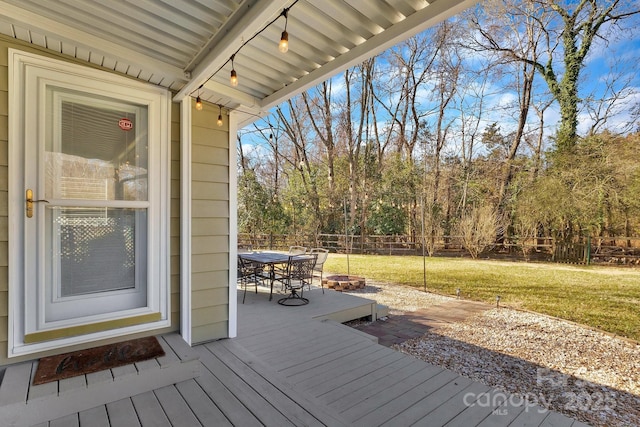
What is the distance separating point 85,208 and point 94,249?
0.30 meters

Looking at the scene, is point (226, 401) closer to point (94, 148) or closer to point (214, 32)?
point (94, 148)

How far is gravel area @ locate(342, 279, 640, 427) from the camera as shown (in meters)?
2.70

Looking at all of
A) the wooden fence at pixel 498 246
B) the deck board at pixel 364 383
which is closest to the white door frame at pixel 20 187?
the deck board at pixel 364 383

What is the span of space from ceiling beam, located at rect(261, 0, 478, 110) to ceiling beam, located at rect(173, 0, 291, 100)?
55 cm

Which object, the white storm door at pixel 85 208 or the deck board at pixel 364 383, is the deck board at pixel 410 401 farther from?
the white storm door at pixel 85 208

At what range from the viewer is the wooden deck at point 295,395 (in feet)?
5.30

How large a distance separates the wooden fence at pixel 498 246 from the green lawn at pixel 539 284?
27.3 inches

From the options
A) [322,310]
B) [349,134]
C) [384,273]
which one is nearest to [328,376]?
[322,310]

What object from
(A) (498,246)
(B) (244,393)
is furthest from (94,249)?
(A) (498,246)

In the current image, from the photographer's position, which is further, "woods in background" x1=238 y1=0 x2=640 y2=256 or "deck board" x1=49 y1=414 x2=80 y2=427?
"woods in background" x1=238 y1=0 x2=640 y2=256

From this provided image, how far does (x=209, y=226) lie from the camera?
8.68 ft

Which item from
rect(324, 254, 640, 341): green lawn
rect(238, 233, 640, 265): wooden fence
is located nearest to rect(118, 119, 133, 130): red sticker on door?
rect(238, 233, 640, 265): wooden fence

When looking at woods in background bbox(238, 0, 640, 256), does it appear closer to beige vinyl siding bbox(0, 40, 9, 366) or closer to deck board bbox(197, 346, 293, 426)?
deck board bbox(197, 346, 293, 426)

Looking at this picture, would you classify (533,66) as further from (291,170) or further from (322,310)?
Result: (322,310)
